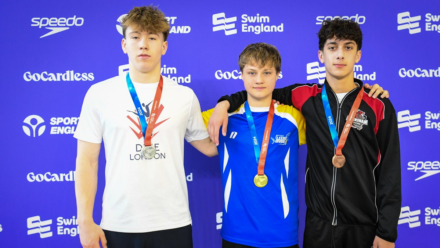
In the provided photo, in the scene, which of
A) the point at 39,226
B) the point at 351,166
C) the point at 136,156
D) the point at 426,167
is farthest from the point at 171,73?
the point at 426,167

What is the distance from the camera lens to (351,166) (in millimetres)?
1972

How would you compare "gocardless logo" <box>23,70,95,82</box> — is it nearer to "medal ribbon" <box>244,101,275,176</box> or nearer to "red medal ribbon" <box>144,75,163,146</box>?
"red medal ribbon" <box>144,75,163,146</box>

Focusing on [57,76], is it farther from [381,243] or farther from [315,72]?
[381,243]

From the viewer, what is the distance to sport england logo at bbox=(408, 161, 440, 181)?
2857mm

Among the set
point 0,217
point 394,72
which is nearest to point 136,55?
point 0,217

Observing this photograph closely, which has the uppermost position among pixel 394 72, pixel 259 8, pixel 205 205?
pixel 259 8

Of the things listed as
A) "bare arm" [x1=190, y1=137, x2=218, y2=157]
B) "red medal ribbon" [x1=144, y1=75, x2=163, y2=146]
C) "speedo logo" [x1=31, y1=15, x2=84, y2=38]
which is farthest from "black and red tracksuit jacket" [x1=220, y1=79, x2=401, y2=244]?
"speedo logo" [x1=31, y1=15, x2=84, y2=38]

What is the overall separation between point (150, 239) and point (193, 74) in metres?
1.47

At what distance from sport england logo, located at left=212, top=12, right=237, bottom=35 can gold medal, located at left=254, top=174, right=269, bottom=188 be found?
1414mm

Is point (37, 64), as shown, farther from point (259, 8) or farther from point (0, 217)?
point (259, 8)

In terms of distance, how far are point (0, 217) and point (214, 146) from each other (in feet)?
6.64

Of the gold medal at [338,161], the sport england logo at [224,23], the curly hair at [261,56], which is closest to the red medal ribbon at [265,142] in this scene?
the curly hair at [261,56]

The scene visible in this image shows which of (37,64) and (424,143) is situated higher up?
(37,64)

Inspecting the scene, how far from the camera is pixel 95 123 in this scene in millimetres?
1909
